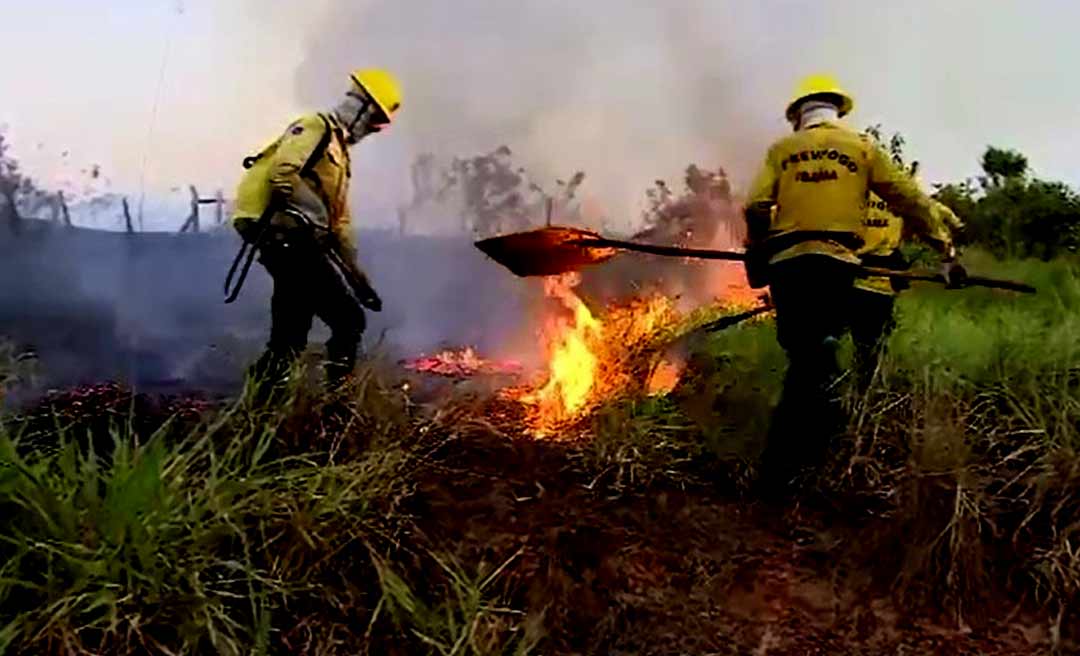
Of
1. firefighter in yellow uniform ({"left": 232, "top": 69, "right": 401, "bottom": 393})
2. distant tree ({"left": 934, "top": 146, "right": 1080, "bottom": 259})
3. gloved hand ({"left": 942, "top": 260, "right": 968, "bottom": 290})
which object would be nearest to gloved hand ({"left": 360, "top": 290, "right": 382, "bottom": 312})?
firefighter in yellow uniform ({"left": 232, "top": 69, "right": 401, "bottom": 393})

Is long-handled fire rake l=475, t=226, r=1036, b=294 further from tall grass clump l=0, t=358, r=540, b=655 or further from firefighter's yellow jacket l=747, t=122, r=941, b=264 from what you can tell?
tall grass clump l=0, t=358, r=540, b=655

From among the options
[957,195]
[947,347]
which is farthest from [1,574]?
[957,195]

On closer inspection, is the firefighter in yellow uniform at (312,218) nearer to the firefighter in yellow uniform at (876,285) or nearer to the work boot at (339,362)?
the work boot at (339,362)

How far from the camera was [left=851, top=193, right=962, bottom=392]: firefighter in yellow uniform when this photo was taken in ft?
18.2

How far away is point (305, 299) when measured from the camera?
6.07 metres

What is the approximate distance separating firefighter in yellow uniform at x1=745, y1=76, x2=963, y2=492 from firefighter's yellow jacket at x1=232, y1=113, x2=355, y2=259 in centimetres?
200

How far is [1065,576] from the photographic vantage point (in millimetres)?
4348

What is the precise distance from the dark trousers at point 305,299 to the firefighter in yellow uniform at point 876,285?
7.74 ft

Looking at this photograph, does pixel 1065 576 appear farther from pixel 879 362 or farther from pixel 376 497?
pixel 376 497

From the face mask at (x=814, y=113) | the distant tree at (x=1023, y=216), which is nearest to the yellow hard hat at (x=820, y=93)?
the face mask at (x=814, y=113)

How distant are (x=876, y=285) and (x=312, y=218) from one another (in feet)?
8.79

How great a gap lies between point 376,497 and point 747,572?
1.38 m

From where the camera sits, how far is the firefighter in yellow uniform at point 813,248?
5.22 meters

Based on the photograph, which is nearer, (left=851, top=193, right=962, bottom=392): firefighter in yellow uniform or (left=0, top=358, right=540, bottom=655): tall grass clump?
(left=0, top=358, right=540, bottom=655): tall grass clump
